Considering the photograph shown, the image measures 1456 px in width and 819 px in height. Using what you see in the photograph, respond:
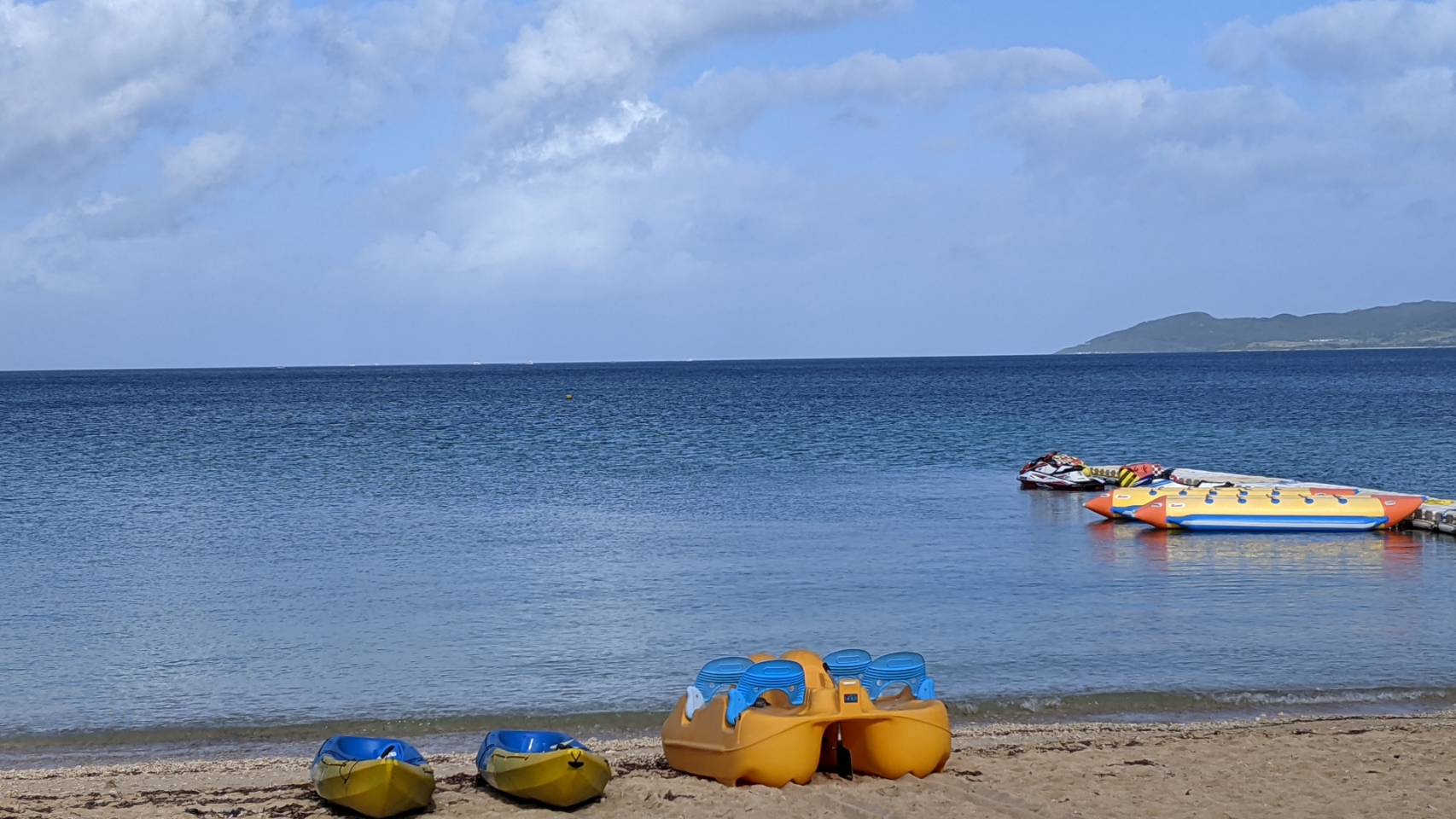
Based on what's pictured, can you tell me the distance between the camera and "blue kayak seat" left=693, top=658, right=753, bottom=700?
1130cm

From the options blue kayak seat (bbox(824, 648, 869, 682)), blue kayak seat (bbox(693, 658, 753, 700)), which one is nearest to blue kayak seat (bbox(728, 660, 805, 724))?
blue kayak seat (bbox(693, 658, 753, 700))

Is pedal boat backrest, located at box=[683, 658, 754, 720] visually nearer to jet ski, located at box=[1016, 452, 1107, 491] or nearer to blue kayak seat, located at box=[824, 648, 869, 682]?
blue kayak seat, located at box=[824, 648, 869, 682]

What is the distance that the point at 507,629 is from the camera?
17.9 meters

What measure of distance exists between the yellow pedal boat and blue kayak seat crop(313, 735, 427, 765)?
64 cm

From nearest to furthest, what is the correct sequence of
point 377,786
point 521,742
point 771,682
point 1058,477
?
point 377,786
point 521,742
point 771,682
point 1058,477

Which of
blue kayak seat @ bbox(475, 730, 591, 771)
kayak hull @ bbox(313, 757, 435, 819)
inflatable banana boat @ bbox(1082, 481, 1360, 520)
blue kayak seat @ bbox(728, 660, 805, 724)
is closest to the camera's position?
kayak hull @ bbox(313, 757, 435, 819)

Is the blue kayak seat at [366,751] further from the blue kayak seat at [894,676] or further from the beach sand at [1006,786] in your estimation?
the blue kayak seat at [894,676]

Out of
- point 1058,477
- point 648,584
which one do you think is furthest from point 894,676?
point 1058,477

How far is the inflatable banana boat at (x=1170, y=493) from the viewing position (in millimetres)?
28781

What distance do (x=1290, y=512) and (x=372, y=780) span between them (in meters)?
23.5

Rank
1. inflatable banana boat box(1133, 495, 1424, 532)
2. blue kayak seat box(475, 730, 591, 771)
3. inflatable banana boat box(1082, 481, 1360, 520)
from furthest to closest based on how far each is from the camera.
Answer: inflatable banana boat box(1082, 481, 1360, 520) < inflatable banana boat box(1133, 495, 1424, 532) < blue kayak seat box(475, 730, 591, 771)

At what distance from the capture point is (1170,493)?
29.6 metres

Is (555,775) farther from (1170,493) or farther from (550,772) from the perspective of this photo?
(1170,493)

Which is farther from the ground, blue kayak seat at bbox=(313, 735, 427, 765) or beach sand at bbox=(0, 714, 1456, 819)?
blue kayak seat at bbox=(313, 735, 427, 765)
